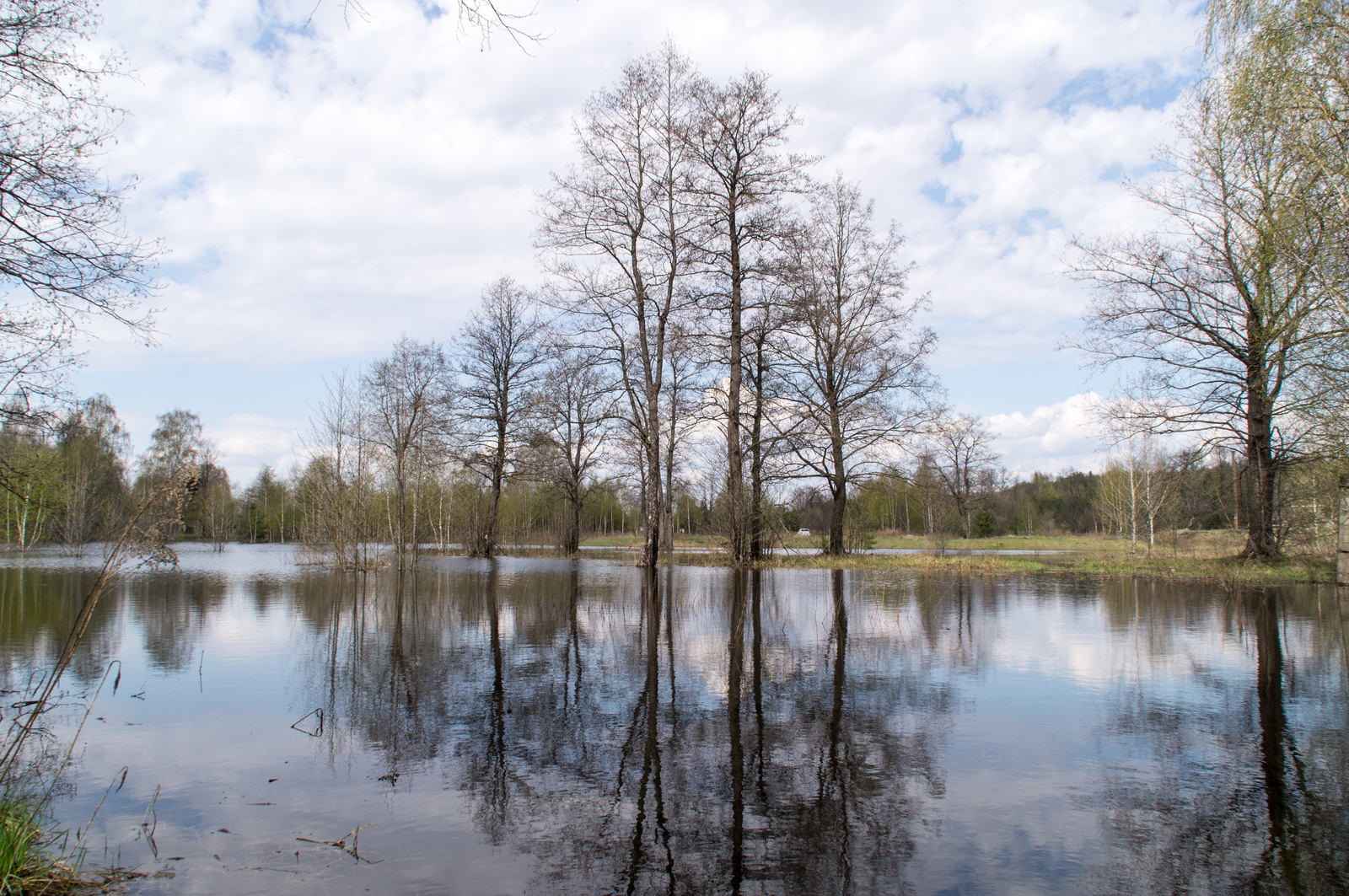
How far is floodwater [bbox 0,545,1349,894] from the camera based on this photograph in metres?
3.43

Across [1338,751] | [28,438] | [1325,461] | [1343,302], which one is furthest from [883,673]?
[1325,461]

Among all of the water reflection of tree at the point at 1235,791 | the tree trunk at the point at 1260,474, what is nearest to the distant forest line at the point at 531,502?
the tree trunk at the point at 1260,474

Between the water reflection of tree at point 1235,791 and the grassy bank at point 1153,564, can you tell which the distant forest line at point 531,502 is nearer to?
the grassy bank at point 1153,564

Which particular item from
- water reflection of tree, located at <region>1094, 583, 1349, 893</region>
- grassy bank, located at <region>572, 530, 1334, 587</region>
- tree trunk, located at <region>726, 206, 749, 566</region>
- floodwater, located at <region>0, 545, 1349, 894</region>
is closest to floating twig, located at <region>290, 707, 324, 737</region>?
floodwater, located at <region>0, 545, 1349, 894</region>

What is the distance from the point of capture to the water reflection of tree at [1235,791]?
334 cm

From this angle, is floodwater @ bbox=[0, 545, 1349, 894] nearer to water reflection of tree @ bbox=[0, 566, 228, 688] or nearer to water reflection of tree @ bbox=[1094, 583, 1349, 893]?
water reflection of tree @ bbox=[1094, 583, 1349, 893]

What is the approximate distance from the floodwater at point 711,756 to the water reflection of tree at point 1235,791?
22 millimetres

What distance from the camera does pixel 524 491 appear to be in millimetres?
45000

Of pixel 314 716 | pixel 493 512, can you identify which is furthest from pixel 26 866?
pixel 493 512

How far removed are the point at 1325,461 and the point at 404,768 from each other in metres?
20.8

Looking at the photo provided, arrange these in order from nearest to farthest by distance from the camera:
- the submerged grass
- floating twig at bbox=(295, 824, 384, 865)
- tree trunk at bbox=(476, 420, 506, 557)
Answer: the submerged grass < floating twig at bbox=(295, 824, 384, 865) < tree trunk at bbox=(476, 420, 506, 557)

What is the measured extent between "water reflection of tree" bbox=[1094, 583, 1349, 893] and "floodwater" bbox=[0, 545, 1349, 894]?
0.07 feet

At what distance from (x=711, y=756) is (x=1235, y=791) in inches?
121

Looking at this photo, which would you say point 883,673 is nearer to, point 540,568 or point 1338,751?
point 1338,751
